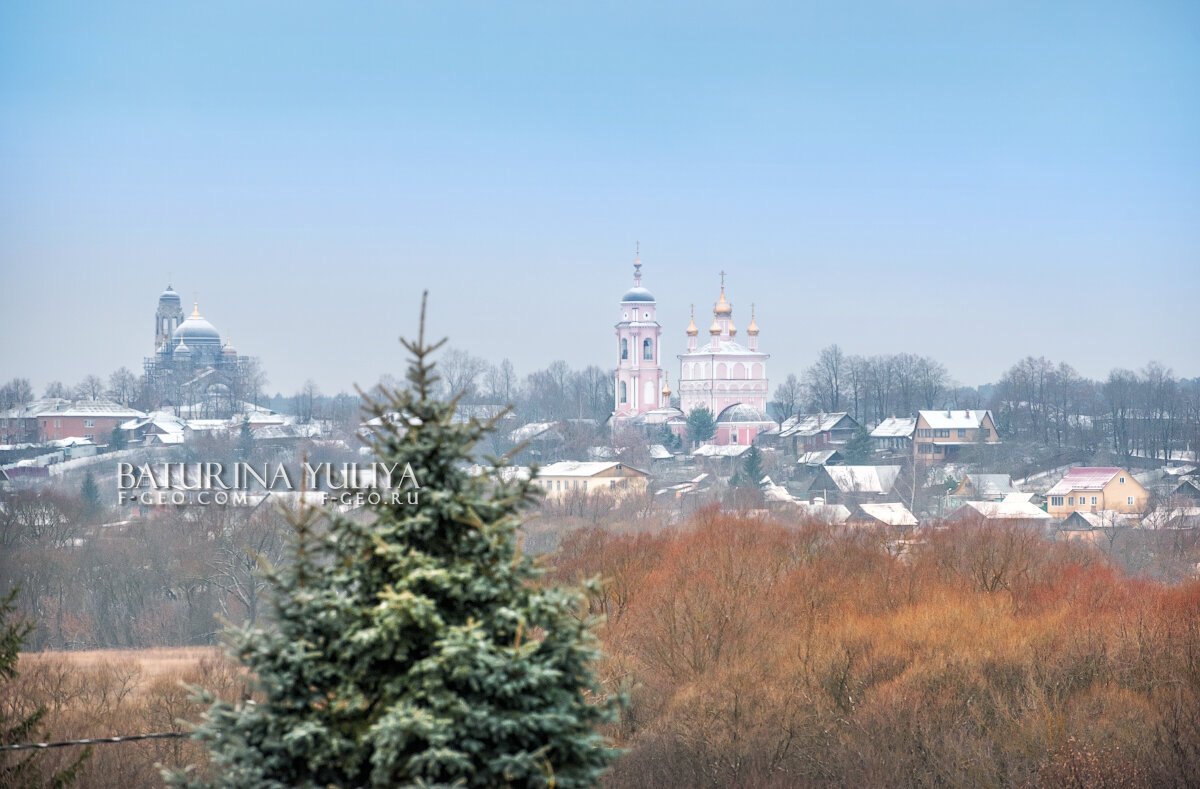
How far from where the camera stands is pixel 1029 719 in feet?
55.6

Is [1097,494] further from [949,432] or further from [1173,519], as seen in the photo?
[949,432]

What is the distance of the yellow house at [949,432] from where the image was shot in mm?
78500

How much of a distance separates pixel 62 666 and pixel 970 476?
4960 centimetres

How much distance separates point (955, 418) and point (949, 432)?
1.36m

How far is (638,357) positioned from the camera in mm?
110250

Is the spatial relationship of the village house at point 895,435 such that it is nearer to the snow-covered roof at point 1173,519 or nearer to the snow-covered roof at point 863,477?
the snow-covered roof at point 863,477

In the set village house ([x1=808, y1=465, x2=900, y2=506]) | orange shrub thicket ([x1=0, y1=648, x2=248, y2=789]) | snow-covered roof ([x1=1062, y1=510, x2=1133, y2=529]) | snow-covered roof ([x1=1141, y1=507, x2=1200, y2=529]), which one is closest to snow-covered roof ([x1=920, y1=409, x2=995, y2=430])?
village house ([x1=808, y1=465, x2=900, y2=506])

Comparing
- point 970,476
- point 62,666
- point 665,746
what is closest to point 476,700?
point 665,746

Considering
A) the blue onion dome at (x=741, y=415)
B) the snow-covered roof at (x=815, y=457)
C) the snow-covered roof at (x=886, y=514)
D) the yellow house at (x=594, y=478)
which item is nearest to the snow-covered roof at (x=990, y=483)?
the snow-covered roof at (x=886, y=514)

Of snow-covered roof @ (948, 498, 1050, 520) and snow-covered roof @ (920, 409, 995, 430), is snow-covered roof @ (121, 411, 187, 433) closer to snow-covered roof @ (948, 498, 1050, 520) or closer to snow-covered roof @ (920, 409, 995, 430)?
snow-covered roof @ (948, 498, 1050, 520)

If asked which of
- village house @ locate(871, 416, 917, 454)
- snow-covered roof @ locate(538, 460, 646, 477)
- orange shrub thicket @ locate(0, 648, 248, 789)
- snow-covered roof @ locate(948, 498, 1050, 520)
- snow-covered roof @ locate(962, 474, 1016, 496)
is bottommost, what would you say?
orange shrub thicket @ locate(0, 648, 248, 789)

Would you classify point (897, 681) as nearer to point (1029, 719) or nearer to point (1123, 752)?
point (1029, 719)

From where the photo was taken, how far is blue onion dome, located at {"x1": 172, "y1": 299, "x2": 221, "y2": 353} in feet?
328

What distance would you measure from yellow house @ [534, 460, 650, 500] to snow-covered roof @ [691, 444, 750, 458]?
1488cm
